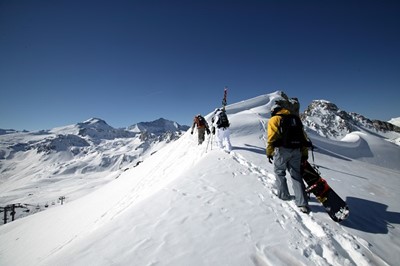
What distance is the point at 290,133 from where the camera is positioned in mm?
5418

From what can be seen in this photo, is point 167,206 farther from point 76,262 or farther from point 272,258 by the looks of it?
point 272,258

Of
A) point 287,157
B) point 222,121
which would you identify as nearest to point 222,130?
point 222,121

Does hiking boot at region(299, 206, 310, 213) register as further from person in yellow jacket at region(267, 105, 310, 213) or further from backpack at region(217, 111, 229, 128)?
backpack at region(217, 111, 229, 128)

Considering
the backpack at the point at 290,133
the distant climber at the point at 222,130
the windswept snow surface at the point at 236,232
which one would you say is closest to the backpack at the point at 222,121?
the distant climber at the point at 222,130

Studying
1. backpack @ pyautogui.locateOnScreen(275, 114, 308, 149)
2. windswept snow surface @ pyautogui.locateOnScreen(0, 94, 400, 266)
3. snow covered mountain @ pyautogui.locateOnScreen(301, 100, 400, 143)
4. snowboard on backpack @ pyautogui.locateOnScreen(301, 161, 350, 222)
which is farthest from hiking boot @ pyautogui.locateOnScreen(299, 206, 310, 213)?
snow covered mountain @ pyautogui.locateOnScreen(301, 100, 400, 143)

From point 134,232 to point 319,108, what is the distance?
Answer: 692 feet

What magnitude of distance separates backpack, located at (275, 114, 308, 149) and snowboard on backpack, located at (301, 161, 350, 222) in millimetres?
789

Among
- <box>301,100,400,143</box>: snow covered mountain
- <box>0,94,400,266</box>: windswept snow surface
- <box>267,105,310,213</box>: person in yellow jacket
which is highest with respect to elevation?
<box>301,100,400,143</box>: snow covered mountain

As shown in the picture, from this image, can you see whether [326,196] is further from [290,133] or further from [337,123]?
[337,123]

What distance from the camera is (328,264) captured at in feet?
11.8

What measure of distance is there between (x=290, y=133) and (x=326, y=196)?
1830 mm

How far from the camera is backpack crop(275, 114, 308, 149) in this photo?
212 inches

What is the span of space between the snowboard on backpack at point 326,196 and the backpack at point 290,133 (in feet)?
2.59

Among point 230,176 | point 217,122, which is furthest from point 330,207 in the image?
point 217,122
